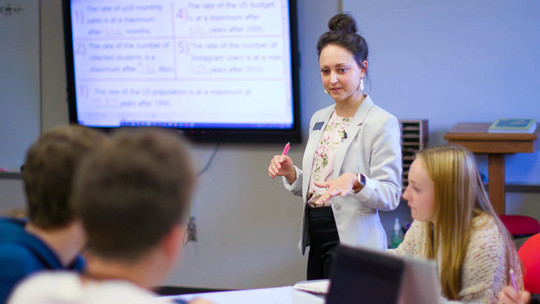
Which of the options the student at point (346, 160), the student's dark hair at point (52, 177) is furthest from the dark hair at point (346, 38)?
the student's dark hair at point (52, 177)

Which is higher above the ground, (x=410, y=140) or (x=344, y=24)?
(x=344, y=24)

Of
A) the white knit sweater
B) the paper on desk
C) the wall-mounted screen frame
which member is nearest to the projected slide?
the wall-mounted screen frame

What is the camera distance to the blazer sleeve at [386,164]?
7.36ft

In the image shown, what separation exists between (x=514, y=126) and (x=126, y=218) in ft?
7.96

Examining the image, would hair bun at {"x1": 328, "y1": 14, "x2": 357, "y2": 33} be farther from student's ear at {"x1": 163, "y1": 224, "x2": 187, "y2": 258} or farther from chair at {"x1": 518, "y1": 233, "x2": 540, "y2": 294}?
student's ear at {"x1": 163, "y1": 224, "x2": 187, "y2": 258}

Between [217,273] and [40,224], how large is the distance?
2.78 meters

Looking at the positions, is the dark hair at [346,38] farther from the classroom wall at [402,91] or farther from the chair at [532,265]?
the chair at [532,265]

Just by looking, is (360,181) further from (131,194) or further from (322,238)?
(131,194)

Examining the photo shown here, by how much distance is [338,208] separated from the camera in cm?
235

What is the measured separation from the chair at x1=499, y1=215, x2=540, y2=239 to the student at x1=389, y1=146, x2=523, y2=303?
3.88 feet

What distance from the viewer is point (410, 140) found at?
10.4ft

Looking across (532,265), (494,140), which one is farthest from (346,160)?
(494,140)

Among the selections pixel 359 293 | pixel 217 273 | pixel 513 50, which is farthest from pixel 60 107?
pixel 359 293

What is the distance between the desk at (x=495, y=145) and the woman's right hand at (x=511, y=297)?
4.74 ft
